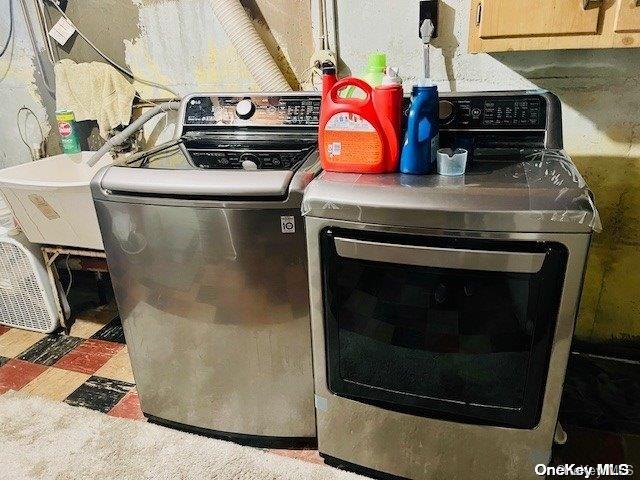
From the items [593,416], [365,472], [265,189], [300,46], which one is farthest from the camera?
[300,46]

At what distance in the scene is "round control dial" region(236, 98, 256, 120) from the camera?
1.54 meters

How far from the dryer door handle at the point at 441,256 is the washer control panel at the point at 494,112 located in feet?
1.78

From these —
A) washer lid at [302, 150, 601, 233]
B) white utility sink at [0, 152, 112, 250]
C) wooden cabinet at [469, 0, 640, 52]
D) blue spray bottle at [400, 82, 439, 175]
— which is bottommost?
white utility sink at [0, 152, 112, 250]

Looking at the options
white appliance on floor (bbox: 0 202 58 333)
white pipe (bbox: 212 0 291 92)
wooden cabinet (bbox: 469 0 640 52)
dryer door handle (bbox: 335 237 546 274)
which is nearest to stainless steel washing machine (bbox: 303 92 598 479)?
dryer door handle (bbox: 335 237 546 274)

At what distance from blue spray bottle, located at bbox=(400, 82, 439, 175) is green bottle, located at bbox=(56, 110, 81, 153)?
5.60 feet

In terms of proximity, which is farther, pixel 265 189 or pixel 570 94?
pixel 570 94

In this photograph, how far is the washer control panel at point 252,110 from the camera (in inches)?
58.7

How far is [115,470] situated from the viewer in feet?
4.75

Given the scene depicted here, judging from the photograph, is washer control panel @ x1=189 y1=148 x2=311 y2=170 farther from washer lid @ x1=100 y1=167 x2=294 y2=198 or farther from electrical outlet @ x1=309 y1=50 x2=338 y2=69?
electrical outlet @ x1=309 y1=50 x2=338 y2=69

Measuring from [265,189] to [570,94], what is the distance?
119 cm

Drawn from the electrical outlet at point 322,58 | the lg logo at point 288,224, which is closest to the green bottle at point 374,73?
the lg logo at point 288,224

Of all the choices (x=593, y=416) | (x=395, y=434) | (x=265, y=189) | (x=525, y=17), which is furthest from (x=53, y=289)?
(x=593, y=416)

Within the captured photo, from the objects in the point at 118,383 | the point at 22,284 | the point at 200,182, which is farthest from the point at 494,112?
the point at 22,284

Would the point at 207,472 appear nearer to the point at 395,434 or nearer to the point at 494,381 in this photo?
the point at 395,434
